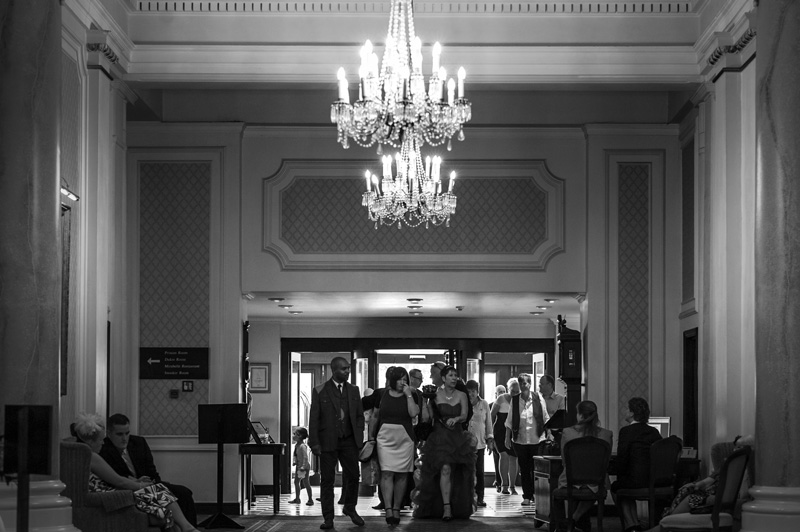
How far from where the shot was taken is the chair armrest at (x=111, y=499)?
6965 mm

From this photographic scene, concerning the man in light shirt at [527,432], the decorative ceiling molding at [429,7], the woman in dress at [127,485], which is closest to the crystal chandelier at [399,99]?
the decorative ceiling molding at [429,7]

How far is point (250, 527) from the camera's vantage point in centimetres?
1039

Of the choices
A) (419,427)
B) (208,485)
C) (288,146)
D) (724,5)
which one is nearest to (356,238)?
(288,146)

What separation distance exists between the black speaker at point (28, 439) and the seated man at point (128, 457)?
9.03 feet

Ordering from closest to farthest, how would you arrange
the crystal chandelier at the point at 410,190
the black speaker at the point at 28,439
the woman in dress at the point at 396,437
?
the black speaker at the point at 28,439
the crystal chandelier at the point at 410,190
the woman in dress at the point at 396,437

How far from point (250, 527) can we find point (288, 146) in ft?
12.5

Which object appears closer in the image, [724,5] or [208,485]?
[724,5]

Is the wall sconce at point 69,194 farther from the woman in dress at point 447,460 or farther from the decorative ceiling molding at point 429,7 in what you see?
the woman in dress at point 447,460

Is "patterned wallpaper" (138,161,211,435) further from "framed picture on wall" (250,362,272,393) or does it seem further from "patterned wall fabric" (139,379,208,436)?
"framed picture on wall" (250,362,272,393)

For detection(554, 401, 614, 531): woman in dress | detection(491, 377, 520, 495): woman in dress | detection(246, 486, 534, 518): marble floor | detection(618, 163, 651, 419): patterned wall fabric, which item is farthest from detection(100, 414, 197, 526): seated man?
detection(491, 377, 520, 495): woman in dress

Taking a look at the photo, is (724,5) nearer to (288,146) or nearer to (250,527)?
(288,146)

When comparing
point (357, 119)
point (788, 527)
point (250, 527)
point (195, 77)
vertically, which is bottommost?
point (250, 527)

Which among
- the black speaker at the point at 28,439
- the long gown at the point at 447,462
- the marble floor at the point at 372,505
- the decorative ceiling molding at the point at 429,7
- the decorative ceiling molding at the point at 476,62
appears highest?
the decorative ceiling molding at the point at 429,7

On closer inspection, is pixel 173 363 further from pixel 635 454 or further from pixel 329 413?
pixel 635 454
